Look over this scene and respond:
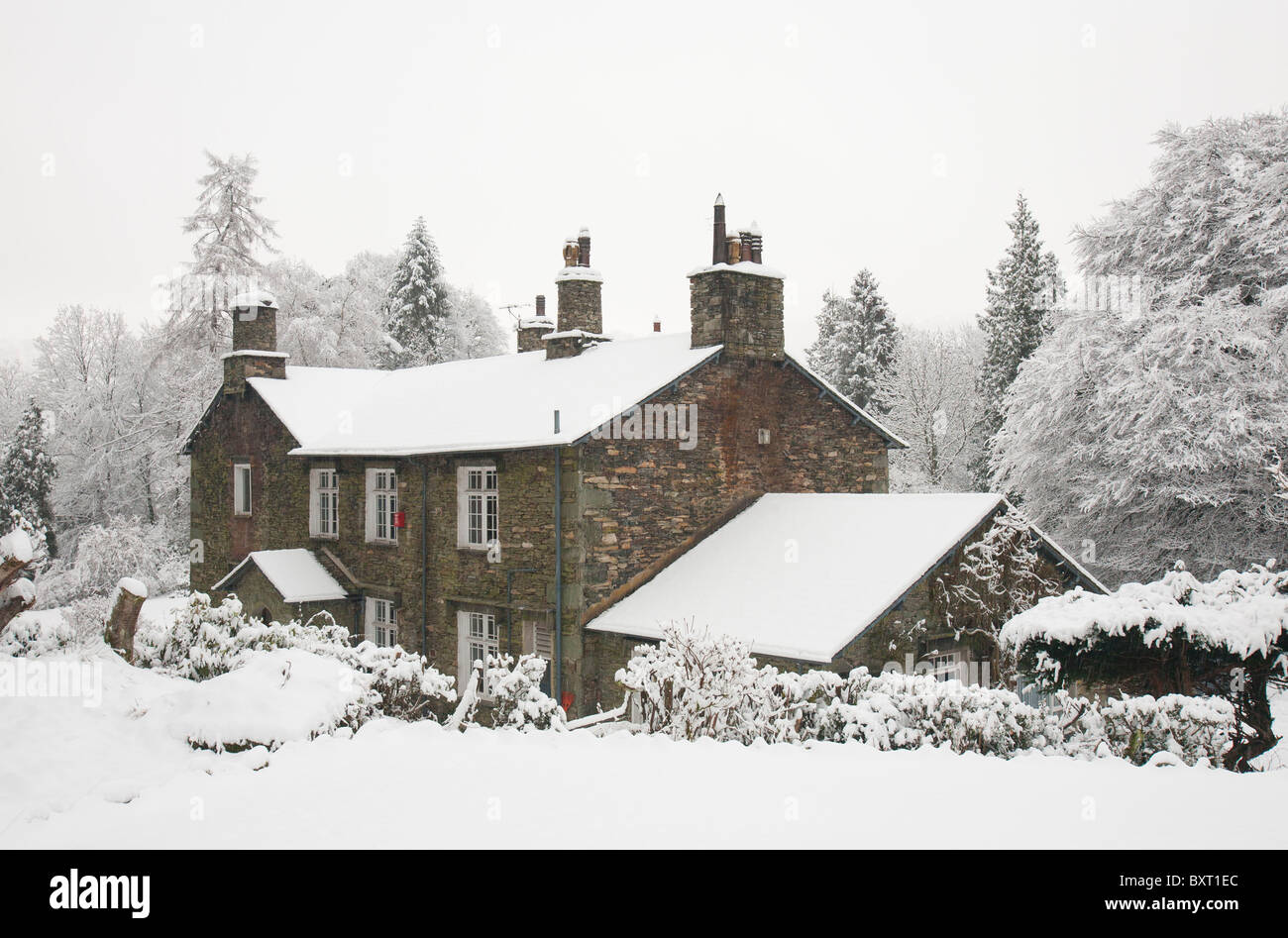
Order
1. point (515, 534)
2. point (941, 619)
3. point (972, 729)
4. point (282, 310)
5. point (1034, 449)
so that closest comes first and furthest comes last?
point (972, 729)
point (941, 619)
point (515, 534)
point (1034, 449)
point (282, 310)

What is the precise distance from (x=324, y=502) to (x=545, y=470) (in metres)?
8.13

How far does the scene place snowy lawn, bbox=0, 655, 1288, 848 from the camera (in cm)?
639

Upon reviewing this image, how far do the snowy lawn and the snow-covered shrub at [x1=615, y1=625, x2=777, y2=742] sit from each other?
0.67 m

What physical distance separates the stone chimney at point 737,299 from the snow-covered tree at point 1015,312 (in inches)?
808

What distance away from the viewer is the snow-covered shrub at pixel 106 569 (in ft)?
109

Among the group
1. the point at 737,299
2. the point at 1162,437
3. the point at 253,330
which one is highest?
the point at 253,330

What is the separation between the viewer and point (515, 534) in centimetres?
1781

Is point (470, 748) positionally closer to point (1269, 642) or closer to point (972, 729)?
point (972, 729)

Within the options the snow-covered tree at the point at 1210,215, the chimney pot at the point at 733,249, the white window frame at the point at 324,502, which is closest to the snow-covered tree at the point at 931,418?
the snow-covered tree at the point at 1210,215

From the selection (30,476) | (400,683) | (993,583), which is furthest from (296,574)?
(30,476)

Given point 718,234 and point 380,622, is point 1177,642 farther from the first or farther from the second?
point 380,622

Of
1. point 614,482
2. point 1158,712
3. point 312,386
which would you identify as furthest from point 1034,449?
point 312,386

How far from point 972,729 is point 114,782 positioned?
24.5 ft

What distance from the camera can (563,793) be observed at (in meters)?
7.37
